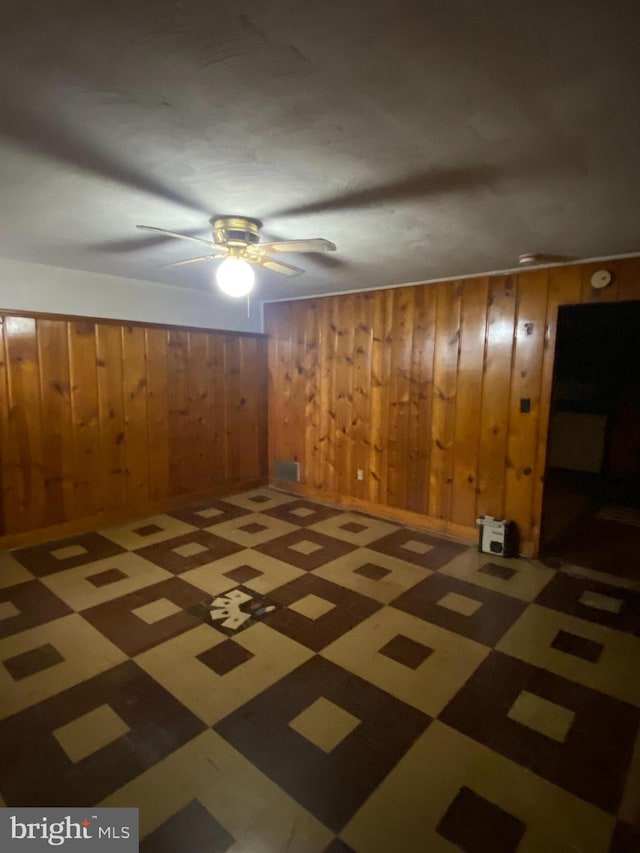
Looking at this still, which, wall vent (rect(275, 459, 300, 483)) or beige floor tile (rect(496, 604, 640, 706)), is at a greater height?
wall vent (rect(275, 459, 300, 483))

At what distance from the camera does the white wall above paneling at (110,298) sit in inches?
136

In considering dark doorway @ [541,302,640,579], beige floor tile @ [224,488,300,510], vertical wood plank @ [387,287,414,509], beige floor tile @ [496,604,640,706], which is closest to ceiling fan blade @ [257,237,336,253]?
vertical wood plank @ [387,287,414,509]

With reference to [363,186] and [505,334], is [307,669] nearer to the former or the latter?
[363,186]

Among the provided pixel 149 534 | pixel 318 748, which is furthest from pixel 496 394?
pixel 149 534

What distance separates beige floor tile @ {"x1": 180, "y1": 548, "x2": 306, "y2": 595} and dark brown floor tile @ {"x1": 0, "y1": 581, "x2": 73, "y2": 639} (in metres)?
0.75

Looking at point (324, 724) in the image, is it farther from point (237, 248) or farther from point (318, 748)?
point (237, 248)

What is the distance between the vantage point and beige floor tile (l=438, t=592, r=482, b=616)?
104 inches

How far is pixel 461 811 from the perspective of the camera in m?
1.44

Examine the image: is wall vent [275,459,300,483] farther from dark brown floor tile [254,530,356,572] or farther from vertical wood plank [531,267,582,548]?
vertical wood plank [531,267,582,548]

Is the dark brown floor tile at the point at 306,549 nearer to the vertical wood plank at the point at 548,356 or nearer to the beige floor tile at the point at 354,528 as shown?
the beige floor tile at the point at 354,528

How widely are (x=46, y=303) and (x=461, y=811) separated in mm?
4125

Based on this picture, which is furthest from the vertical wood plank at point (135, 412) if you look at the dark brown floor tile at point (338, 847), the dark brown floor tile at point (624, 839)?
the dark brown floor tile at point (624, 839)

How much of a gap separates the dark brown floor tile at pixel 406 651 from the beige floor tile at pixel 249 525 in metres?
1.57

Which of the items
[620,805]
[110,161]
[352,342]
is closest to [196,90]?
[110,161]
